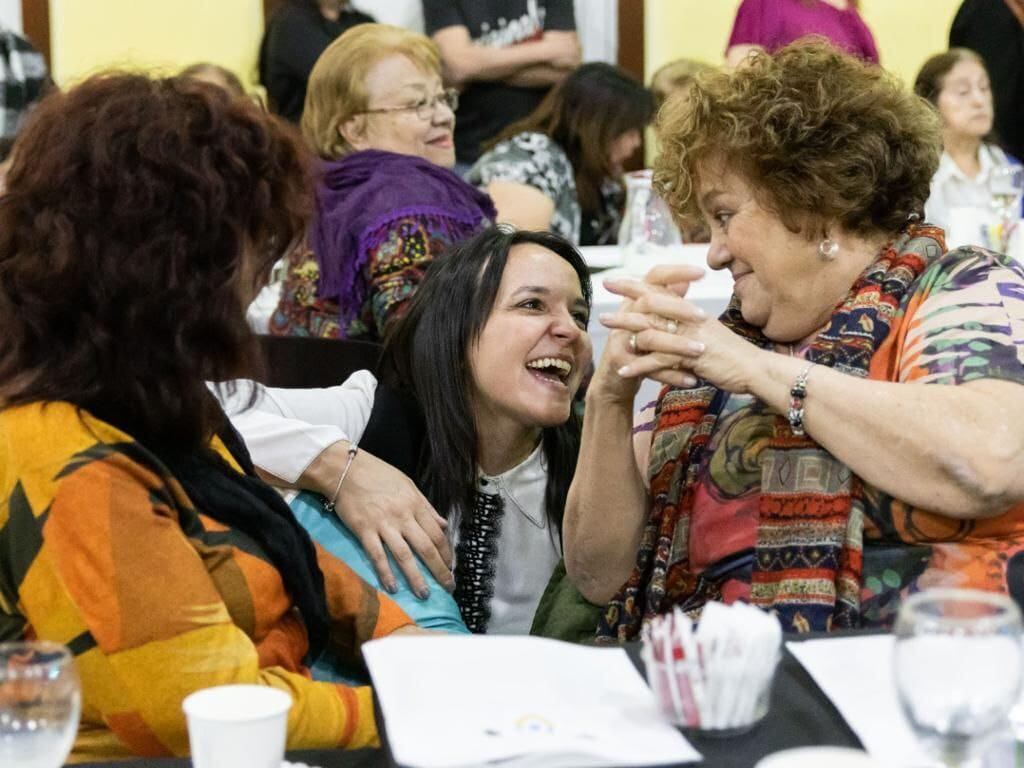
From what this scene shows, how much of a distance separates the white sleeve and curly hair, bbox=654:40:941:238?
2.14 feet

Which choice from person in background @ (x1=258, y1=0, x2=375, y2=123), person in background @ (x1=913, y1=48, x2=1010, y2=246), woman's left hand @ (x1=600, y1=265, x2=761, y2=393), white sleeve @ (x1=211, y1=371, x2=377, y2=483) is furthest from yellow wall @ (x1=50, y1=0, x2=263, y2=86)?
woman's left hand @ (x1=600, y1=265, x2=761, y2=393)

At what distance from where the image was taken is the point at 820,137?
74.7 inches

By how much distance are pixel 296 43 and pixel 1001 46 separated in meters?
2.88

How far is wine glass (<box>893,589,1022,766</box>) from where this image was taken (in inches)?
38.0

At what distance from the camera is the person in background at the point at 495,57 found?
532 cm

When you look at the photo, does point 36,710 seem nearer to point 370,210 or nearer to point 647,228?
point 370,210

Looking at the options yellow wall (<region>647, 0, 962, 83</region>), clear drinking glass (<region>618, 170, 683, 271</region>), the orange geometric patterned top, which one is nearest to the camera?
the orange geometric patterned top

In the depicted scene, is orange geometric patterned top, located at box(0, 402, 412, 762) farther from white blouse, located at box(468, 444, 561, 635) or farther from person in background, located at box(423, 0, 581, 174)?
person in background, located at box(423, 0, 581, 174)

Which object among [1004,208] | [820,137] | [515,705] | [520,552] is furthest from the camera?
[1004,208]

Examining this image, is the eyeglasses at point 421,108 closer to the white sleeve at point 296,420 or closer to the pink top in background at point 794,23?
the white sleeve at point 296,420

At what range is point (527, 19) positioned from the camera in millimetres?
5477

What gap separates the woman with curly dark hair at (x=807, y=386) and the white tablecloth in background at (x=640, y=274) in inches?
32.5

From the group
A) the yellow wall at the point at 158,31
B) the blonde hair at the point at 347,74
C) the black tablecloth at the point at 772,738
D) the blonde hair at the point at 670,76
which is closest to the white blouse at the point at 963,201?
the blonde hair at the point at 670,76

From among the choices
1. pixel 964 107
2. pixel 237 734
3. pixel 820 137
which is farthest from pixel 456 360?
pixel 964 107
